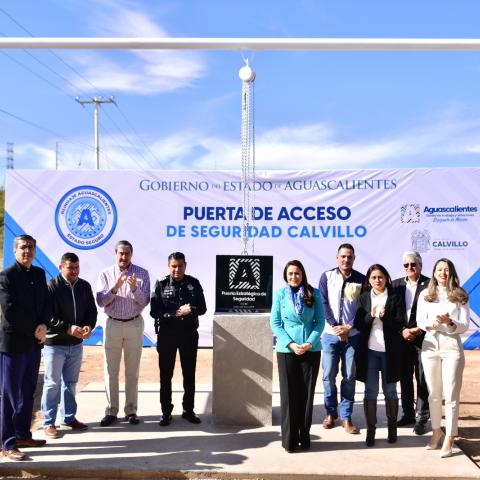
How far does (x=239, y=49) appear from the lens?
20.6 ft

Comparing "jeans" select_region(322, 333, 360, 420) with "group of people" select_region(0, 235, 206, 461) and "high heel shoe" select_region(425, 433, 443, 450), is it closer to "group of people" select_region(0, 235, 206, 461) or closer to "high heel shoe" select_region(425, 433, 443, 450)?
"high heel shoe" select_region(425, 433, 443, 450)

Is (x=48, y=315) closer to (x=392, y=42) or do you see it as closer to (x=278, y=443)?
(x=278, y=443)

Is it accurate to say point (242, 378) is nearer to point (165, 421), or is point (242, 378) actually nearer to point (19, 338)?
point (165, 421)

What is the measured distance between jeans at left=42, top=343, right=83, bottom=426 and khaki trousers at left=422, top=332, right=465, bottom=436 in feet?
11.0

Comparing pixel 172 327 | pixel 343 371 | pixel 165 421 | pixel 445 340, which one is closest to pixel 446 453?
pixel 445 340

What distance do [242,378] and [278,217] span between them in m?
5.09

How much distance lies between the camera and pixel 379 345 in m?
5.61

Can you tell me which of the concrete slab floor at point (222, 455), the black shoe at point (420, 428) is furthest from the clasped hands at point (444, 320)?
the black shoe at point (420, 428)

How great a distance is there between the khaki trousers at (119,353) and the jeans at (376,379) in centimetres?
236

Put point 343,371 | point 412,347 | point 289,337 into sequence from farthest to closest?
point 412,347, point 343,371, point 289,337

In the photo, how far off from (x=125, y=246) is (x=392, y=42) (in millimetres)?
3386

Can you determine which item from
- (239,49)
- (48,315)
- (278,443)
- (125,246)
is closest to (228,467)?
(278,443)

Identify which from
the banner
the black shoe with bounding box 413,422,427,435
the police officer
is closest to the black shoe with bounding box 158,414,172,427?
the police officer

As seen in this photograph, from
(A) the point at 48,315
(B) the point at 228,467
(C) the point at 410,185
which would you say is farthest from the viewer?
(C) the point at 410,185
